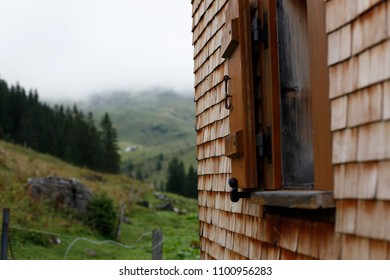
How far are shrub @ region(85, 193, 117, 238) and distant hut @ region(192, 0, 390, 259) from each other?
1237 centimetres

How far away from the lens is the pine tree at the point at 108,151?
54.9 meters

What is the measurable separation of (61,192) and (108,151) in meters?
38.1

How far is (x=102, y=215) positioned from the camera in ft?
58.9

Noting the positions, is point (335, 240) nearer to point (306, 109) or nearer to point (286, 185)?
point (286, 185)

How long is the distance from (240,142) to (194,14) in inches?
119

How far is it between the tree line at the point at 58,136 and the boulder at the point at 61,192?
3177 cm

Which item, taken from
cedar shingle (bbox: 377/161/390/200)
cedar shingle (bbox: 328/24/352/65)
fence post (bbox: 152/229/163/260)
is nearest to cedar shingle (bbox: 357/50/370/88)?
cedar shingle (bbox: 328/24/352/65)

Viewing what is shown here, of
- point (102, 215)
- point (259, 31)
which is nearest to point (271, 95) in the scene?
point (259, 31)

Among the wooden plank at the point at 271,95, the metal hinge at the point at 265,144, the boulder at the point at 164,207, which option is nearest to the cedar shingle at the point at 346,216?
the wooden plank at the point at 271,95

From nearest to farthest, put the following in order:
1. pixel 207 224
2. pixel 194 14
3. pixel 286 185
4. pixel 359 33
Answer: pixel 359 33 → pixel 286 185 → pixel 207 224 → pixel 194 14

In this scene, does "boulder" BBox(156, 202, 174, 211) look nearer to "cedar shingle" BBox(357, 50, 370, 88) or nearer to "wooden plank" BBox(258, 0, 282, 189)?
"wooden plank" BBox(258, 0, 282, 189)

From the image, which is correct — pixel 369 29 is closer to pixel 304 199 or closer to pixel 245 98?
pixel 304 199

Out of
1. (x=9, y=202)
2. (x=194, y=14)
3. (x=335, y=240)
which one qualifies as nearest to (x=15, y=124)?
(x=9, y=202)

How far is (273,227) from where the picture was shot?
144 inches
